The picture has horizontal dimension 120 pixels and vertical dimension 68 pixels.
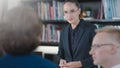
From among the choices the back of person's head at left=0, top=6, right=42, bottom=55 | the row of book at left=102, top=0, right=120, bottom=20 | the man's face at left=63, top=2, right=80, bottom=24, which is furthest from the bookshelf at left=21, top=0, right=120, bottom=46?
the back of person's head at left=0, top=6, right=42, bottom=55

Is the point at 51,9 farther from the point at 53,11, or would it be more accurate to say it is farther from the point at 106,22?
the point at 106,22

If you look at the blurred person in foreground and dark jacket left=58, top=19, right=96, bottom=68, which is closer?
the blurred person in foreground

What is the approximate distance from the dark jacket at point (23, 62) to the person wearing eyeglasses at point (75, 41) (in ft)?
5.31

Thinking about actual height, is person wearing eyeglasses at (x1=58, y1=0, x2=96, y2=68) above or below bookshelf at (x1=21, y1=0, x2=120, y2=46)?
below

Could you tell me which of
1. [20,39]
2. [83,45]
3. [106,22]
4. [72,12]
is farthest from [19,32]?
[106,22]

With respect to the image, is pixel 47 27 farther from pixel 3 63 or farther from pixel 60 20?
pixel 3 63

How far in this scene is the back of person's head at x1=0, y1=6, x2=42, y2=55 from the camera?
1.29 metres

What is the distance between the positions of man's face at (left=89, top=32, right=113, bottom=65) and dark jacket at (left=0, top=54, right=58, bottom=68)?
1.81 feet

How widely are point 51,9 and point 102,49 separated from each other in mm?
2277

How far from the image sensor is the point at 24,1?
4.11m

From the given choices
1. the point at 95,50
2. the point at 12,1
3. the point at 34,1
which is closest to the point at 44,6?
the point at 34,1

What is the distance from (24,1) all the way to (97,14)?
1.18 m

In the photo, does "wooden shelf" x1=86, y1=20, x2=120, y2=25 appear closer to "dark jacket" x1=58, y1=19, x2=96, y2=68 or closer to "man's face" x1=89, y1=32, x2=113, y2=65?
"dark jacket" x1=58, y1=19, x2=96, y2=68

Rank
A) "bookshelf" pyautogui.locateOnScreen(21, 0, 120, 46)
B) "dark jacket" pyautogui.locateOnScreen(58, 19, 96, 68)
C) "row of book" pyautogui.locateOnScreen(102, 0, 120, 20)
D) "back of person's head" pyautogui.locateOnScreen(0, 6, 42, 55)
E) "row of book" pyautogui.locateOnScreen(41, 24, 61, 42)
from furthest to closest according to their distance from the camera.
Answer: "row of book" pyautogui.locateOnScreen(41, 24, 61, 42) < "bookshelf" pyautogui.locateOnScreen(21, 0, 120, 46) < "row of book" pyautogui.locateOnScreen(102, 0, 120, 20) < "dark jacket" pyautogui.locateOnScreen(58, 19, 96, 68) < "back of person's head" pyautogui.locateOnScreen(0, 6, 42, 55)
